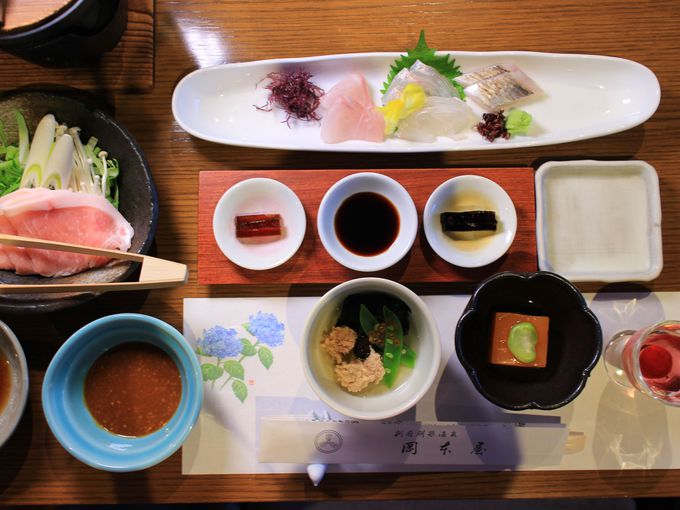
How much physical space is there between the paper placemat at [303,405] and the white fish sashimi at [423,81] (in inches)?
27.8

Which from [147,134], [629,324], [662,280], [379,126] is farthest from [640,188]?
[147,134]

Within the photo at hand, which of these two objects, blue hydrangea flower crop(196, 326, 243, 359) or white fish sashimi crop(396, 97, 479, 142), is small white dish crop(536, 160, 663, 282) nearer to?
white fish sashimi crop(396, 97, 479, 142)

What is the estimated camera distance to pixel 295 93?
176cm

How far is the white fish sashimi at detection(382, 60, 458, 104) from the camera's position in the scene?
68.7 inches

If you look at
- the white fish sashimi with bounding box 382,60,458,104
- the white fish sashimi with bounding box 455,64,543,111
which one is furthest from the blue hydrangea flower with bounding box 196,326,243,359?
the white fish sashimi with bounding box 455,64,543,111

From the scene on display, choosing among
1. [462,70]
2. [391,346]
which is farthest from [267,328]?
[462,70]

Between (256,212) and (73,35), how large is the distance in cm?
76

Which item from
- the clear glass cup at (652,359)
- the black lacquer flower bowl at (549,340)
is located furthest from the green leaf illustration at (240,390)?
the clear glass cup at (652,359)

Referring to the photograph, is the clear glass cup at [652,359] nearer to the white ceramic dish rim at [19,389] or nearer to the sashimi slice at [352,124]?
the sashimi slice at [352,124]

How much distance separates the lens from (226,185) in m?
1.69

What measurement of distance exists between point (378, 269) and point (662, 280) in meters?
0.99

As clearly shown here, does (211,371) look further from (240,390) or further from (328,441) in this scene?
(328,441)

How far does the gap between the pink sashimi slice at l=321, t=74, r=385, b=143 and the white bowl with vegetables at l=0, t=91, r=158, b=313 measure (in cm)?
61

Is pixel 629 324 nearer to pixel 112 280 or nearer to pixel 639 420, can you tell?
pixel 639 420
